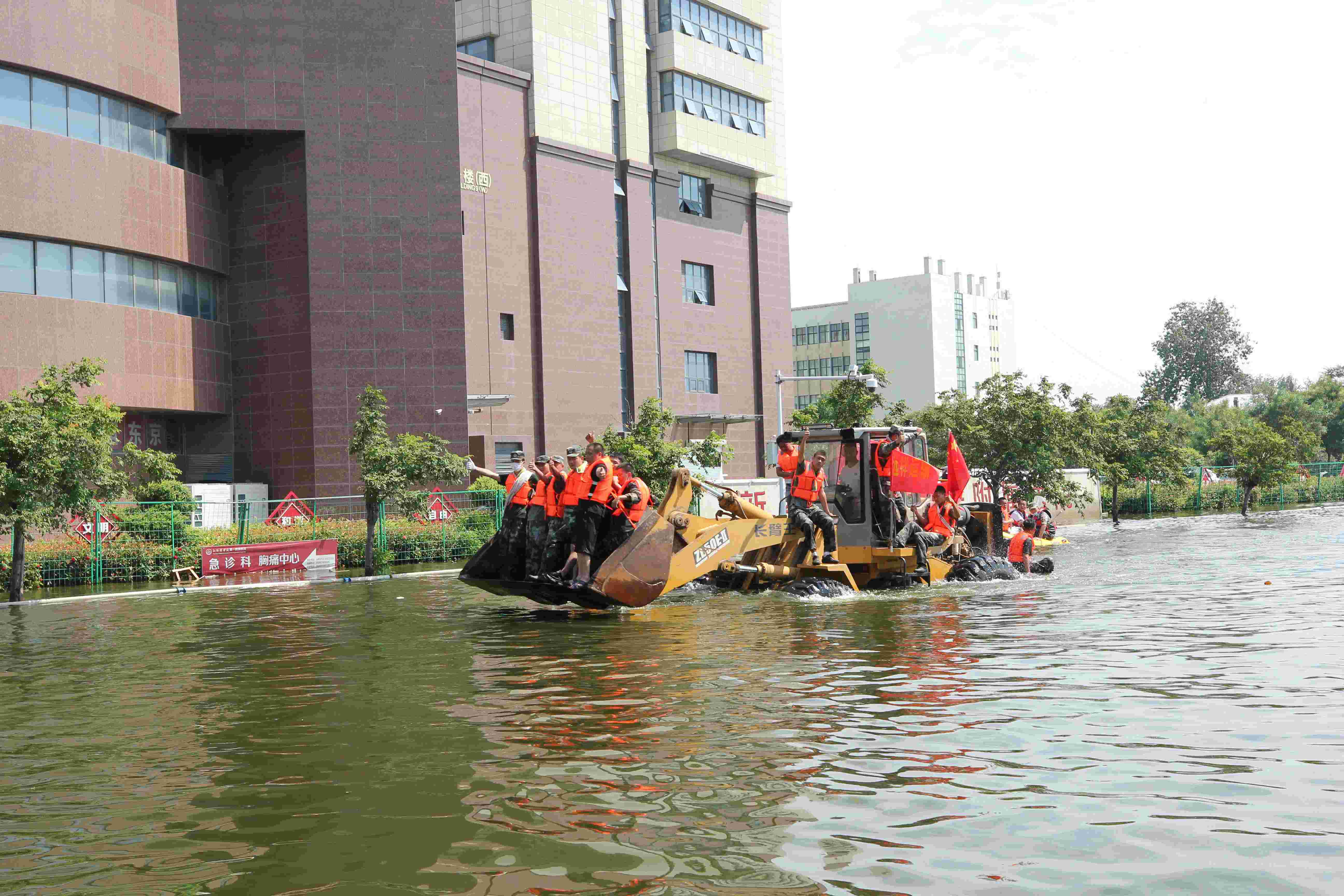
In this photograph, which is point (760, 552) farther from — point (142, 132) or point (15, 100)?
point (142, 132)

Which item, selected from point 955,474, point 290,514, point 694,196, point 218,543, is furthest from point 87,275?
point 694,196

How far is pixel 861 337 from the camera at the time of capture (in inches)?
4892

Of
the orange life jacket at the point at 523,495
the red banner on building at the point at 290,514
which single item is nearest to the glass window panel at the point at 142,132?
the red banner on building at the point at 290,514

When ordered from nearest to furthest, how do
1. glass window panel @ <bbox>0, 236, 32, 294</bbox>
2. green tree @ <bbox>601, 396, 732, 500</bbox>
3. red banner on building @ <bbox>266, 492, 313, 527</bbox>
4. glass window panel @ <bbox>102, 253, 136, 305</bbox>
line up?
red banner on building @ <bbox>266, 492, 313, 527</bbox>, glass window panel @ <bbox>0, 236, 32, 294</bbox>, green tree @ <bbox>601, 396, 732, 500</bbox>, glass window panel @ <bbox>102, 253, 136, 305</bbox>

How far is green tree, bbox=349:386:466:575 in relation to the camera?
30750 millimetres

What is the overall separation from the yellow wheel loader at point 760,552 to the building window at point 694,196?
140ft

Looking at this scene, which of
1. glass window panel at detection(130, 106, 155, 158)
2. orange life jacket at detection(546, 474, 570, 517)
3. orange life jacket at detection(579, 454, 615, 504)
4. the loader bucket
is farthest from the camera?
glass window panel at detection(130, 106, 155, 158)

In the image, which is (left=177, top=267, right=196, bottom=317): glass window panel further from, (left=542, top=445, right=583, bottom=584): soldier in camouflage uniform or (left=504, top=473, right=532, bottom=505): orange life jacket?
(left=542, top=445, right=583, bottom=584): soldier in camouflage uniform

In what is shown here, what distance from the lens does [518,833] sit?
6.39 metres

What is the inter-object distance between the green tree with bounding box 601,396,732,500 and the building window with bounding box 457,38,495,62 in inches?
781

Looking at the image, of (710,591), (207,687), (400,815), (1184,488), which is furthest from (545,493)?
(1184,488)

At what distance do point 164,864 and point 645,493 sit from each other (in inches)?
457

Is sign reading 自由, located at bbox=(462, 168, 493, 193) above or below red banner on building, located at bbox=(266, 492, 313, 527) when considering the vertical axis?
above

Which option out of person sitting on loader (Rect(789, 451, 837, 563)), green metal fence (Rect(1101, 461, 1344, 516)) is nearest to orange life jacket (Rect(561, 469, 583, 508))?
person sitting on loader (Rect(789, 451, 837, 563))
